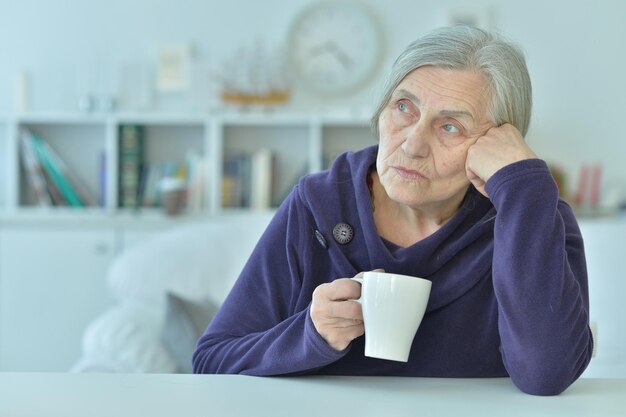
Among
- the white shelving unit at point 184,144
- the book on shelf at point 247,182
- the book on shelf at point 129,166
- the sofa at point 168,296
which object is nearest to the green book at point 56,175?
the white shelving unit at point 184,144

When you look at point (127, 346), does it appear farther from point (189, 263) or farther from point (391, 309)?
point (391, 309)

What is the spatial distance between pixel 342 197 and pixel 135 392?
52cm

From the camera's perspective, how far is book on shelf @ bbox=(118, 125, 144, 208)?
4.26 meters

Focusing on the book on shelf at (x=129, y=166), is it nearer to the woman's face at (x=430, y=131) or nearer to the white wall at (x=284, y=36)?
the white wall at (x=284, y=36)

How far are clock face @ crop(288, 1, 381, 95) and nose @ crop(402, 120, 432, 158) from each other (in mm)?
3115

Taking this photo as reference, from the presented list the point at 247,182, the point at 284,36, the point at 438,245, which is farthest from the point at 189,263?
the point at 438,245

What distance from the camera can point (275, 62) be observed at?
14.0ft

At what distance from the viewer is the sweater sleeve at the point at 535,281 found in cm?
114

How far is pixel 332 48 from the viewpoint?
172 inches

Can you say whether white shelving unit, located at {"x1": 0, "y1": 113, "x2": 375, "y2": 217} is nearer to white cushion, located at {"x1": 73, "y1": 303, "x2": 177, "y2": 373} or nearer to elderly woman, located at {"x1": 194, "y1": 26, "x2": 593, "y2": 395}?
white cushion, located at {"x1": 73, "y1": 303, "x2": 177, "y2": 373}


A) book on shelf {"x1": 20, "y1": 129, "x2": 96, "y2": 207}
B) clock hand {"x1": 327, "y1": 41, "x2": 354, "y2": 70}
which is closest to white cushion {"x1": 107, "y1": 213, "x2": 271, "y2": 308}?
book on shelf {"x1": 20, "y1": 129, "x2": 96, "y2": 207}

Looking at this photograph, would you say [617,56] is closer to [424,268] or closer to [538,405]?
[424,268]

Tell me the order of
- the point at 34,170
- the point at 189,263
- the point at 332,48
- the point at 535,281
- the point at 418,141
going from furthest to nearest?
the point at 332,48 < the point at 34,170 < the point at 189,263 < the point at 418,141 < the point at 535,281

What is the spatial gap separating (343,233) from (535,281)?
0.33m
